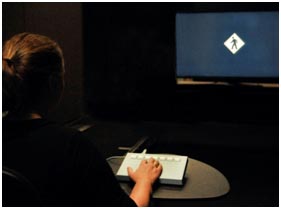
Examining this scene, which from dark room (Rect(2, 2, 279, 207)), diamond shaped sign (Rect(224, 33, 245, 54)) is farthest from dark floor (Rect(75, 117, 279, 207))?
diamond shaped sign (Rect(224, 33, 245, 54))

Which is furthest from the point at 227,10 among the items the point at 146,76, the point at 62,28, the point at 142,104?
the point at 62,28

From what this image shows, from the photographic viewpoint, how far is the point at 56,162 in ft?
2.77

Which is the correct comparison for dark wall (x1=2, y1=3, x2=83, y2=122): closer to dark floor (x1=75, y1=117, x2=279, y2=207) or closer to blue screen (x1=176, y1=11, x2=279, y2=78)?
dark floor (x1=75, y1=117, x2=279, y2=207)

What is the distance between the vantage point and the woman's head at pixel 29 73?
33.5 inches

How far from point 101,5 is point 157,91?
0.60 m

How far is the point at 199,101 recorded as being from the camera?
2.16 m

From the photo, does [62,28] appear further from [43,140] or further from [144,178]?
[43,140]

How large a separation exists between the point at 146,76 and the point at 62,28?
22.4 inches

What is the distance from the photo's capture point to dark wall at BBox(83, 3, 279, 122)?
2.10 meters

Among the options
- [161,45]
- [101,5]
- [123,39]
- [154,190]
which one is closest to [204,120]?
[161,45]

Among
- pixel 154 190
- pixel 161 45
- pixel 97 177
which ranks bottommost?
pixel 154 190

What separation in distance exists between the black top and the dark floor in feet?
0.85

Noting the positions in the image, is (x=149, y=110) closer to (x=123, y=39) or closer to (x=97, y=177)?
(x=123, y=39)

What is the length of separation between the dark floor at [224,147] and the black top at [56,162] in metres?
0.26
